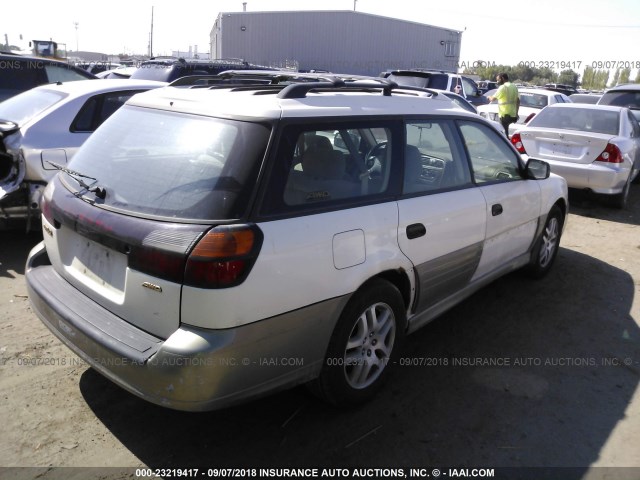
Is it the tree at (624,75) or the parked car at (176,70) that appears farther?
the tree at (624,75)

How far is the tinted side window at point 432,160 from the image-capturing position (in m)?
3.38

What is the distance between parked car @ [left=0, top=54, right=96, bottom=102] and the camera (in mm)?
8359

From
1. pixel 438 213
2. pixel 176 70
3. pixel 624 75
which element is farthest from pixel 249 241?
pixel 624 75

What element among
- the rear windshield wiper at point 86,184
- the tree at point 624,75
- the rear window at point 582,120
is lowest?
the rear windshield wiper at point 86,184

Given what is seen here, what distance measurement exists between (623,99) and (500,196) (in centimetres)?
1139

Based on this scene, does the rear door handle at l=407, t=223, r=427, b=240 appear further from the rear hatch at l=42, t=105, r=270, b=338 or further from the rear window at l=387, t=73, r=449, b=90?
the rear window at l=387, t=73, r=449, b=90

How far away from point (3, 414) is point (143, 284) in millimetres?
1304

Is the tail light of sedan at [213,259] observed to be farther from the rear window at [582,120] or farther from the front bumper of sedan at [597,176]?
the rear window at [582,120]

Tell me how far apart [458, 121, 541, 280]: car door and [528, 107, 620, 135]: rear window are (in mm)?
4653

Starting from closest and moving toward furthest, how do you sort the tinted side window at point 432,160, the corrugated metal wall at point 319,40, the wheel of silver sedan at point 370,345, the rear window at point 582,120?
the wheel of silver sedan at point 370,345
the tinted side window at point 432,160
the rear window at point 582,120
the corrugated metal wall at point 319,40

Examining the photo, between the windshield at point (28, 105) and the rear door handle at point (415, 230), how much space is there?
4080 millimetres

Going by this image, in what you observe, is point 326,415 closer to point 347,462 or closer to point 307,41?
point 347,462

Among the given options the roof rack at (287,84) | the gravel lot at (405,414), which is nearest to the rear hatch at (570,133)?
the gravel lot at (405,414)

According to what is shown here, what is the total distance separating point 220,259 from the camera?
2318 millimetres
